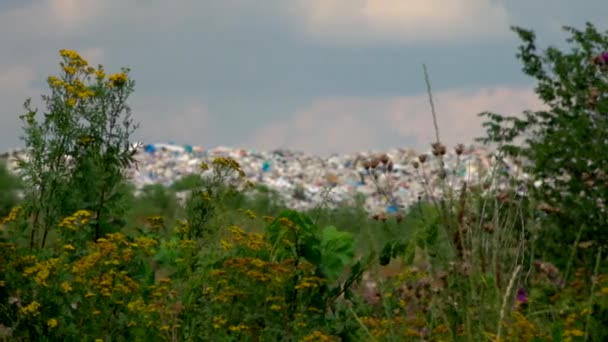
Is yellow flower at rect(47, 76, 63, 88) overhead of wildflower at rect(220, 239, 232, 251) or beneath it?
overhead

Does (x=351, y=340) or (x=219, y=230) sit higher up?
(x=219, y=230)

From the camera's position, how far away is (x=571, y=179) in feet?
31.1

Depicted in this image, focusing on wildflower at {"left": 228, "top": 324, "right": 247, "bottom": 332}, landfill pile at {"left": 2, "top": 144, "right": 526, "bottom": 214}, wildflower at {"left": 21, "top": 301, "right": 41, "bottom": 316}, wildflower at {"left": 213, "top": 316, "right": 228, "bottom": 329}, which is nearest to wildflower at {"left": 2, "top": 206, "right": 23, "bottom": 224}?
wildflower at {"left": 21, "top": 301, "right": 41, "bottom": 316}

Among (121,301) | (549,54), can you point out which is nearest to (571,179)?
(549,54)

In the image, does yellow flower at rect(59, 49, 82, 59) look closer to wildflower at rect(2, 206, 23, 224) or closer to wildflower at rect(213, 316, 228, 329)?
wildflower at rect(2, 206, 23, 224)

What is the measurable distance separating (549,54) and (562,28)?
55cm

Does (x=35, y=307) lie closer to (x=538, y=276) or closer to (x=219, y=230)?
(x=219, y=230)

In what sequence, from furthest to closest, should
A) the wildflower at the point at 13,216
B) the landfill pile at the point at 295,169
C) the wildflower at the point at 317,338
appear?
the landfill pile at the point at 295,169 < the wildflower at the point at 13,216 < the wildflower at the point at 317,338

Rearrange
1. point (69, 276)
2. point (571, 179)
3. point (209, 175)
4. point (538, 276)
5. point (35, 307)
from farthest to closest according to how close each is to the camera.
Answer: point (571, 179) < point (538, 276) < point (209, 175) < point (69, 276) < point (35, 307)

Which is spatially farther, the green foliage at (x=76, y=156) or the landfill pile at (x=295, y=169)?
the landfill pile at (x=295, y=169)

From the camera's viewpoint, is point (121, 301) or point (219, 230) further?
point (219, 230)

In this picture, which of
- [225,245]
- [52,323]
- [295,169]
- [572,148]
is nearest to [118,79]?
[225,245]

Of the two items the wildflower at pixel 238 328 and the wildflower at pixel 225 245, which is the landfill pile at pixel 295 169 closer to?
the wildflower at pixel 225 245

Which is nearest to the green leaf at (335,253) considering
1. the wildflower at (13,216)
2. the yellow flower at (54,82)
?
the wildflower at (13,216)
